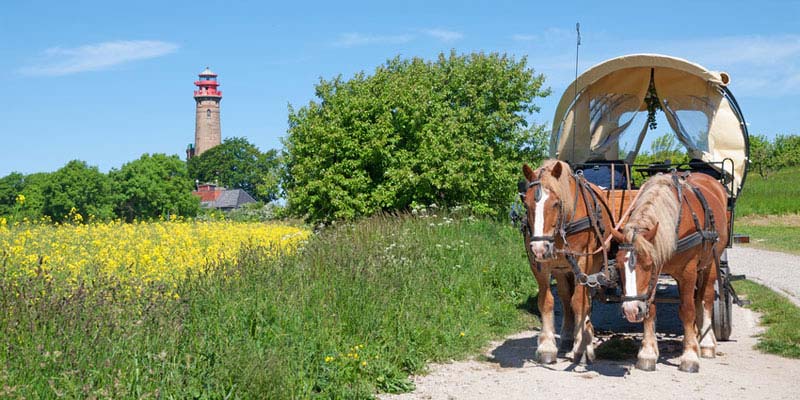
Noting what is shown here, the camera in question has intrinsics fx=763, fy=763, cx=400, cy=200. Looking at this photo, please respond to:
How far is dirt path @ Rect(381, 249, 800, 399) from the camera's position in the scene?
6.78 metres

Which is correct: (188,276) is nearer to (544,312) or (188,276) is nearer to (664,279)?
(544,312)

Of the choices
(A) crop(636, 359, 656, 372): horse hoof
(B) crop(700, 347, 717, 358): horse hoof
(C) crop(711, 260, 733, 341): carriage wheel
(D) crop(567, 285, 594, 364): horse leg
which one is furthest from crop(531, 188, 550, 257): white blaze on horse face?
(C) crop(711, 260, 733, 341): carriage wheel

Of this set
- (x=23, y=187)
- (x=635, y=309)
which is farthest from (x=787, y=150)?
(x=23, y=187)

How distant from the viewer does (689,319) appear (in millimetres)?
7703

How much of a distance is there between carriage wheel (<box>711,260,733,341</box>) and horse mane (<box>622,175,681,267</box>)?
1.82 meters

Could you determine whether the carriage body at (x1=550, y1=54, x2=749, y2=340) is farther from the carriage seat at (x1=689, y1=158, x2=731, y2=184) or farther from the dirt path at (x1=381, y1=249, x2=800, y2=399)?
the dirt path at (x1=381, y1=249, x2=800, y2=399)

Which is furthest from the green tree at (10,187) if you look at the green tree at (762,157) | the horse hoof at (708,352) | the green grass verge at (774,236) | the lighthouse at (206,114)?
the horse hoof at (708,352)

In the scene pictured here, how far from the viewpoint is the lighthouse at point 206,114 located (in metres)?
127

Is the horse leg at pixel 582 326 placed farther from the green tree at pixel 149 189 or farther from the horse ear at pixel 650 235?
the green tree at pixel 149 189

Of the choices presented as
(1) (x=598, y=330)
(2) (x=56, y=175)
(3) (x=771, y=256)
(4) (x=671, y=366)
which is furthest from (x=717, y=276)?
(2) (x=56, y=175)

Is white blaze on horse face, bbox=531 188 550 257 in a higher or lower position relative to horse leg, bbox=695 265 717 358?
higher

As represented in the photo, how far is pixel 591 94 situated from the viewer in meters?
10.4

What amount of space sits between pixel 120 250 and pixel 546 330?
618cm

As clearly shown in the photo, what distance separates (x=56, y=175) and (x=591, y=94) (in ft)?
255
